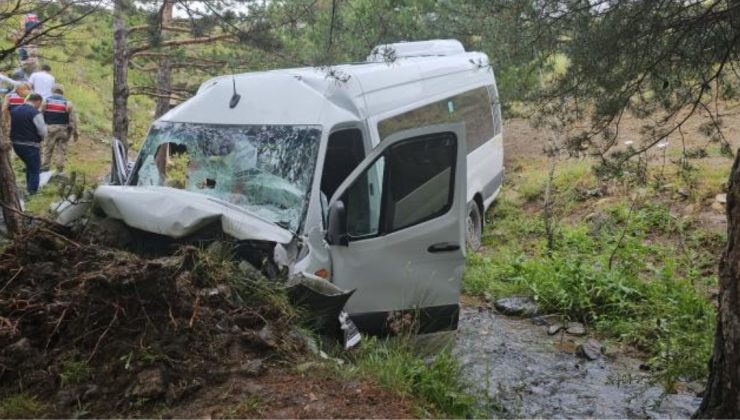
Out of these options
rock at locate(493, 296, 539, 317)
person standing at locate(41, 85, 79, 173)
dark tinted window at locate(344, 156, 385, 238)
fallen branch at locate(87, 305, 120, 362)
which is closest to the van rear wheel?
rock at locate(493, 296, 539, 317)

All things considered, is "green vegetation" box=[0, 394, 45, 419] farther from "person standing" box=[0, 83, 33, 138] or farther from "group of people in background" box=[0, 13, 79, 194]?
"person standing" box=[0, 83, 33, 138]

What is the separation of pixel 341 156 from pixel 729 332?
357cm

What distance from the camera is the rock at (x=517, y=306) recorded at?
7.06 m

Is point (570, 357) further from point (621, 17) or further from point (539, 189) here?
point (539, 189)

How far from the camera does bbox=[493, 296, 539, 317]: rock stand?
278 inches

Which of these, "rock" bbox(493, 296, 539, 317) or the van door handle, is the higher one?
the van door handle

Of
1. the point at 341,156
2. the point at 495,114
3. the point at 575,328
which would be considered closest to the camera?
the point at 341,156

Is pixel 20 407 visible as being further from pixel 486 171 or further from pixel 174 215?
pixel 486 171

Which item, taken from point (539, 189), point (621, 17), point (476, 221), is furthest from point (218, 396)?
point (539, 189)

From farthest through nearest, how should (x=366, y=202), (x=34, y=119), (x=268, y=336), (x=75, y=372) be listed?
(x=34, y=119)
(x=366, y=202)
(x=268, y=336)
(x=75, y=372)

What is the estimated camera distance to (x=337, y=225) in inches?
181

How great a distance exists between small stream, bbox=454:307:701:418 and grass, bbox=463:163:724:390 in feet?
0.93

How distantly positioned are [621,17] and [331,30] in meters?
2.51

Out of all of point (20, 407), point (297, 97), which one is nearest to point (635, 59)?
point (297, 97)
